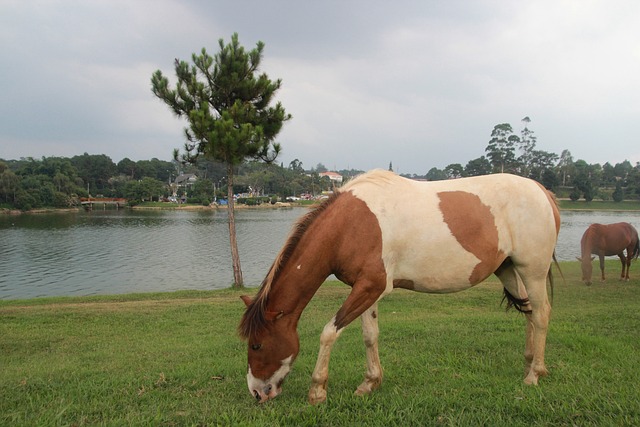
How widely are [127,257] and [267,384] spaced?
2538 cm

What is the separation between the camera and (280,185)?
9406 cm

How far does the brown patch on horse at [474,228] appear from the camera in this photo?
3559 millimetres

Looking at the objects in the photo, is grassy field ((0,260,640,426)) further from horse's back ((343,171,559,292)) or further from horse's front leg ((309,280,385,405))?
horse's back ((343,171,559,292))

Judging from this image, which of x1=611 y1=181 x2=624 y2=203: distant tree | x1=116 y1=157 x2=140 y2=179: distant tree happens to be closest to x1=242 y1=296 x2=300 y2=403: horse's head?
x1=611 y1=181 x2=624 y2=203: distant tree

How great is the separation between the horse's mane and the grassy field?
1.96 feet

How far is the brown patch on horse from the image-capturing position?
3559 mm

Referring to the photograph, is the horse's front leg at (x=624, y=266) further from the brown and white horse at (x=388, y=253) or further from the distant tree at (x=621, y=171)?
the distant tree at (x=621, y=171)

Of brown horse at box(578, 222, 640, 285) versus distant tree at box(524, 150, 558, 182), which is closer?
brown horse at box(578, 222, 640, 285)

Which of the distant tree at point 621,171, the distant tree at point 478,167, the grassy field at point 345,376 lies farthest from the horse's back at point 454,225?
the distant tree at point 621,171

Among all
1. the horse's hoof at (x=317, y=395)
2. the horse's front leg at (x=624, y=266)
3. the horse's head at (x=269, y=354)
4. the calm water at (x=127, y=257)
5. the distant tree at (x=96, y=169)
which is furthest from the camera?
the distant tree at (x=96, y=169)

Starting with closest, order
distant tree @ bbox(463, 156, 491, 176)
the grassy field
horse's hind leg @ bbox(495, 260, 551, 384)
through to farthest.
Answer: the grassy field → horse's hind leg @ bbox(495, 260, 551, 384) → distant tree @ bbox(463, 156, 491, 176)

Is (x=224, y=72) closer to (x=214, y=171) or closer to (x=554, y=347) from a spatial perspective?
(x=554, y=347)

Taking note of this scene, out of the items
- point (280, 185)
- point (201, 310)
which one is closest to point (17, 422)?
point (201, 310)

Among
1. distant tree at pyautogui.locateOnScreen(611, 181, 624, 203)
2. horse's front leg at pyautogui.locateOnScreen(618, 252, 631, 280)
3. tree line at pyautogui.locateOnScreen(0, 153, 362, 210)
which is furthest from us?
distant tree at pyautogui.locateOnScreen(611, 181, 624, 203)
